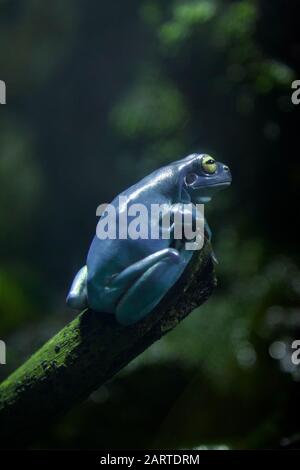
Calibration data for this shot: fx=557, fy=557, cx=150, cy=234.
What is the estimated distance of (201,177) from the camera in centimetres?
165

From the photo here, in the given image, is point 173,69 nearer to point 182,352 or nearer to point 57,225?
point 57,225

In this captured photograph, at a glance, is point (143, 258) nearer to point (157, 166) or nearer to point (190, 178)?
point (190, 178)

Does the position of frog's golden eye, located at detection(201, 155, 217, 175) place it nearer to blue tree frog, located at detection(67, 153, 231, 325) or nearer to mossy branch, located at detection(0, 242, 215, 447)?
blue tree frog, located at detection(67, 153, 231, 325)

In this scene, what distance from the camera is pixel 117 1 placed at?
3.63 metres

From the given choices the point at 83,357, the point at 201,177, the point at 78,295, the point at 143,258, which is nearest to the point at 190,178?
the point at 201,177

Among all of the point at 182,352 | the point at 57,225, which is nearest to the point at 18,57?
the point at 57,225

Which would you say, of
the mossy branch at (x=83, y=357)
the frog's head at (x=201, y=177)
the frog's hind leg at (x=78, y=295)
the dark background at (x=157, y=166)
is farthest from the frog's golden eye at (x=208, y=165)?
the dark background at (x=157, y=166)

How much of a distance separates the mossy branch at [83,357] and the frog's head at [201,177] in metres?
0.18

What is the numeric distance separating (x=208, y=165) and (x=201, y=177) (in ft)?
0.13

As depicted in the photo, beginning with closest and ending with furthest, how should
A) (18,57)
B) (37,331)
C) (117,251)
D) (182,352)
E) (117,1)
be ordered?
(117,251) < (182,352) < (37,331) < (117,1) < (18,57)

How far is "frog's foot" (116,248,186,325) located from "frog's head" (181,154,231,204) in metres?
0.25

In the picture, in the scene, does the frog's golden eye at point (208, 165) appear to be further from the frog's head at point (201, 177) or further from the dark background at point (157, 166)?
the dark background at point (157, 166)

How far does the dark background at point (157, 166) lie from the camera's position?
99.3 inches

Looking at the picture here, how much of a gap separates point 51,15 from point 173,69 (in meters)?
1.24
